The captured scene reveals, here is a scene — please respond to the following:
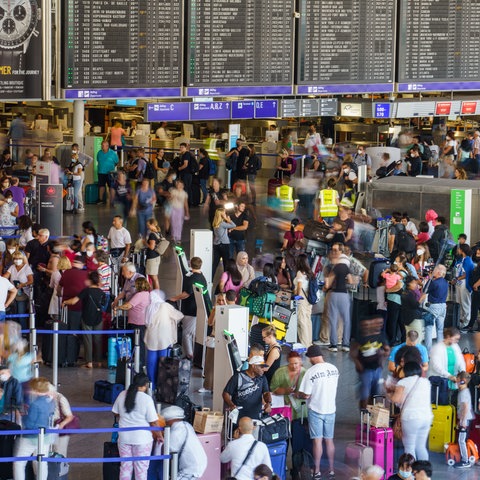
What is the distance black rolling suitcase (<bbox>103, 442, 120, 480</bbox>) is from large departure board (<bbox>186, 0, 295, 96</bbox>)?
27.1 ft

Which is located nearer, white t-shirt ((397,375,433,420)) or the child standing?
white t-shirt ((397,375,433,420))

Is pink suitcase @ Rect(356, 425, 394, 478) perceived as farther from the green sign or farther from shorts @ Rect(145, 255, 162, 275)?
the green sign

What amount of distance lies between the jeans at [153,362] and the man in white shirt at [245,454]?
3.59 metres

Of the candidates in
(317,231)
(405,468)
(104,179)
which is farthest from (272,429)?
(104,179)

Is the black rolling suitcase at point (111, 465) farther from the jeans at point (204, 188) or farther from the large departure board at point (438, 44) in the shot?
the jeans at point (204, 188)

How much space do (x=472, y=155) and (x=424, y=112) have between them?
4966 millimetres

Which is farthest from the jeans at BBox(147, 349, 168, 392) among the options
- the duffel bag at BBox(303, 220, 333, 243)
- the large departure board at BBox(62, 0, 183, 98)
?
the duffel bag at BBox(303, 220, 333, 243)

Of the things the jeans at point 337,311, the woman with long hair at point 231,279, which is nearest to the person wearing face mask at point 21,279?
the woman with long hair at point 231,279

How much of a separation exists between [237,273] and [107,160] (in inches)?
414

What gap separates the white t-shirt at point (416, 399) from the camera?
12.4 meters

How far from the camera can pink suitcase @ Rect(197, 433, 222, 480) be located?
11.7 meters

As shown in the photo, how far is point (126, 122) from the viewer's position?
3469 centimetres

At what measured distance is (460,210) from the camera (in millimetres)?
21891

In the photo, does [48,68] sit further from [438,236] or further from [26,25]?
[438,236]
